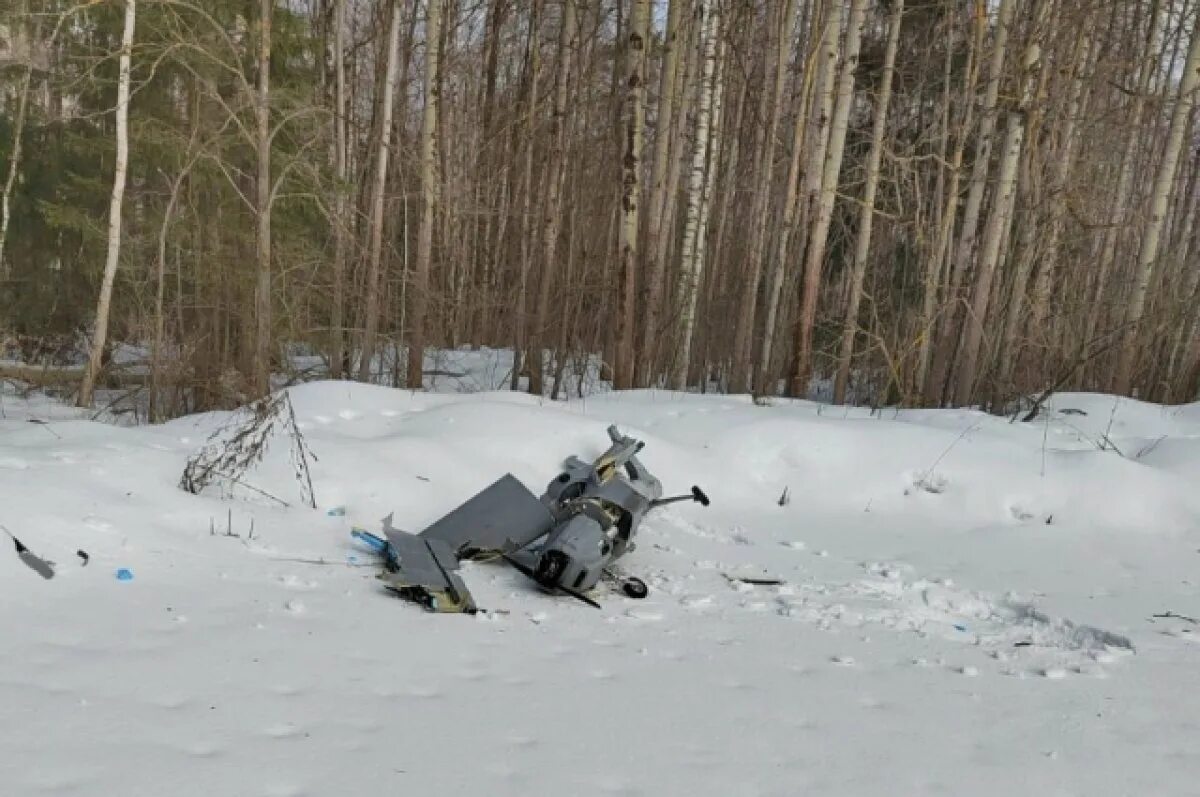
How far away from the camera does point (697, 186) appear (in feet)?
30.3

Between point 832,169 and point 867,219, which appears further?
point 867,219

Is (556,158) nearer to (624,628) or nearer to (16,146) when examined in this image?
(16,146)

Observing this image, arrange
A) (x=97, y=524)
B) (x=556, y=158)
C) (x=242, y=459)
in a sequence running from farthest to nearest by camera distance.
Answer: (x=556, y=158) < (x=242, y=459) < (x=97, y=524)

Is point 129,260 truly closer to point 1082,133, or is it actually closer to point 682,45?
point 682,45

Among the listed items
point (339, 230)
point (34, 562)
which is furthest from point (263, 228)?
point (34, 562)

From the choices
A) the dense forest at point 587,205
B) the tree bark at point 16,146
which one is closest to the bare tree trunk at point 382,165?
the dense forest at point 587,205

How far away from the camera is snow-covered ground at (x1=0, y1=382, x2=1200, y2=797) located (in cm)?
205

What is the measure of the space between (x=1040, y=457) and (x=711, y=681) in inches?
170

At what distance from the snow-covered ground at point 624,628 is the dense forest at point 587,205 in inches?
115

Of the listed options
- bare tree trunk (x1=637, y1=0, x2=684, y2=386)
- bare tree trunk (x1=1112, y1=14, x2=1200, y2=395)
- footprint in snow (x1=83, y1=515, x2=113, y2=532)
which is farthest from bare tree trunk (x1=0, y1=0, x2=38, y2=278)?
bare tree trunk (x1=1112, y1=14, x2=1200, y2=395)

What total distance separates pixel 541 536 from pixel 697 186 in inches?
246

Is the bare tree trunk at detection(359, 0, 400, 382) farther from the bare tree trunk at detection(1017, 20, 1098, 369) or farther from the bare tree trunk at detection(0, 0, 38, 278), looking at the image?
the bare tree trunk at detection(1017, 20, 1098, 369)

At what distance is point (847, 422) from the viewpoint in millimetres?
6242

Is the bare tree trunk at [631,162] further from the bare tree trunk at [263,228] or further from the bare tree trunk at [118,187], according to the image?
the bare tree trunk at [118,187]
